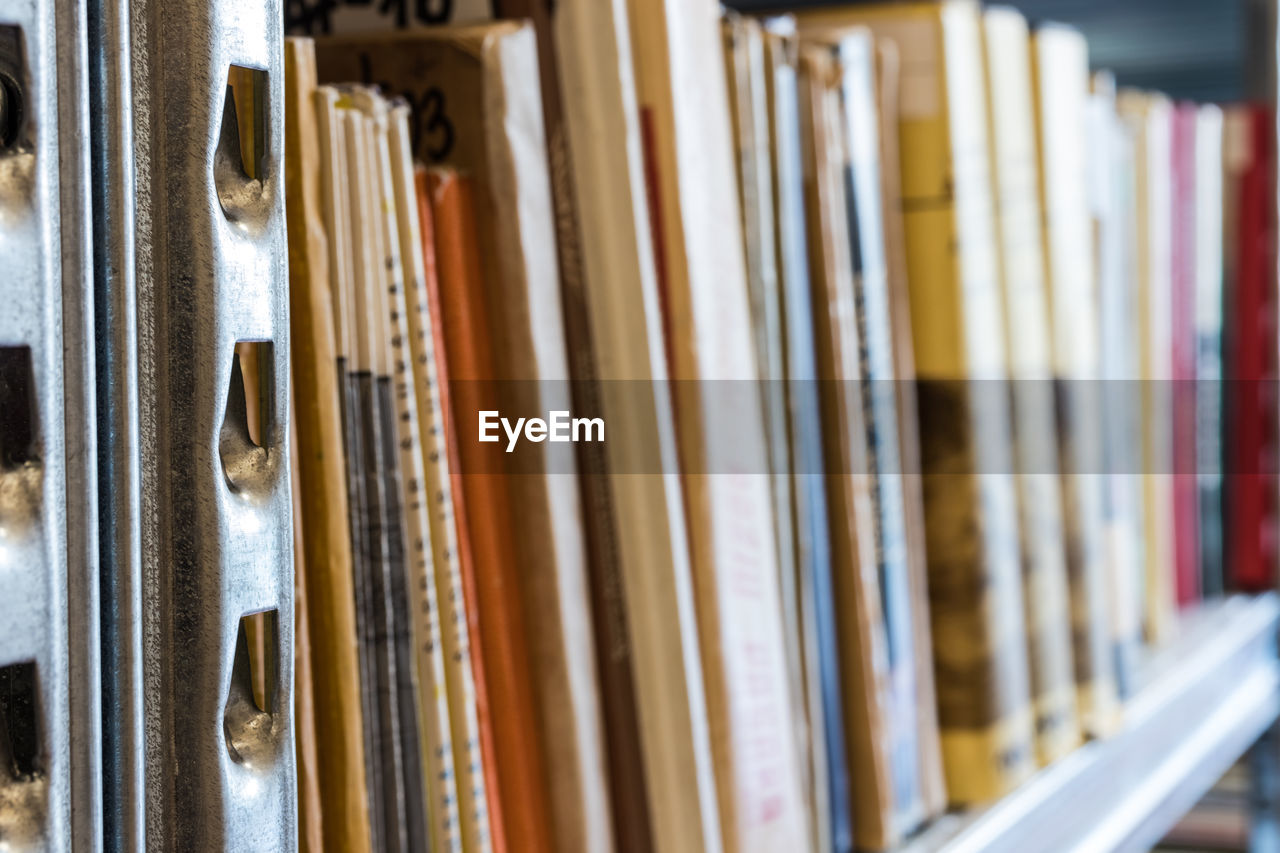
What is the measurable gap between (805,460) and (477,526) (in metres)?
0.20

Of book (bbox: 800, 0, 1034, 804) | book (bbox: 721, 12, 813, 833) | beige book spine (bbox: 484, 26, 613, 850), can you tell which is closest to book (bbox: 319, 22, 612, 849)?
beige book spine (bbox: 484, 26, 613, 850)

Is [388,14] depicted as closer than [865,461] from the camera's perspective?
Yes

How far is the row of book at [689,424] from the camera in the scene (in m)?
0.42

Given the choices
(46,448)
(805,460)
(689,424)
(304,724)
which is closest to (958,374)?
(805,460)

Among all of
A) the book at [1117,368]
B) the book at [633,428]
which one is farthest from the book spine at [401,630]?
the book at [1117,368]

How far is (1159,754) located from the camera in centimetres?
99

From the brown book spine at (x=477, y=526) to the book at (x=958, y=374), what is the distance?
35cm

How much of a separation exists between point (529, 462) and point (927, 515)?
36cm

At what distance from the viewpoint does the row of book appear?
0.42 meters

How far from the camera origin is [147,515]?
0.29m

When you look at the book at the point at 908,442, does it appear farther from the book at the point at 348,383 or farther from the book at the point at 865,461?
the book at the point at 348,383

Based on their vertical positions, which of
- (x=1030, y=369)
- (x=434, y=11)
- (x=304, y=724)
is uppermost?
(x=434, y=11)

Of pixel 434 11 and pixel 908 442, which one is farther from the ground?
pixel 434 11

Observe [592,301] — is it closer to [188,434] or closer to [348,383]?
[348,383]
